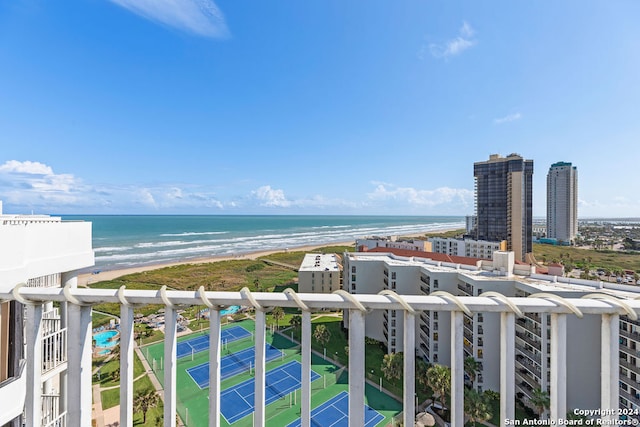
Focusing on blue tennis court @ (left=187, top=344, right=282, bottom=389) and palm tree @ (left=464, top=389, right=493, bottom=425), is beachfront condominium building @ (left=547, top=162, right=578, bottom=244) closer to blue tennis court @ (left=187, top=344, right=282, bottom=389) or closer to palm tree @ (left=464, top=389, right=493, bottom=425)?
palm tree @ (left=464, top=389, right=493, bottom=425)

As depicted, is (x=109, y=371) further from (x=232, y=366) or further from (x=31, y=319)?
(x=31, y=319)

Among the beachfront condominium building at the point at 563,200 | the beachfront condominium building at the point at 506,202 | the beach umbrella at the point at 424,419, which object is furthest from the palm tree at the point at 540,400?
the beachfront condominium building at the point at 563,200

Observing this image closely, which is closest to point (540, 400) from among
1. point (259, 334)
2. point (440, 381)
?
point (440, 381)

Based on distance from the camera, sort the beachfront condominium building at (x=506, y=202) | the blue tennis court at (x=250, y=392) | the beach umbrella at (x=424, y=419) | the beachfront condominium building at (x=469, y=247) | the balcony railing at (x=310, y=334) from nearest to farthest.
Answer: the balcony railing at (x=310, y=334) → the beach umbrella at (x=424, y=419) → the blue tennis court at (x=250, y=392) → the beachfront condominium building at (x=469, y=247) → the beachfront condominium building at (x=506, y=202)

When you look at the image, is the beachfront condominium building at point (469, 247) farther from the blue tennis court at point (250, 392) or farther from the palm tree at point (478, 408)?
the blue tennis court at point (250, 392)

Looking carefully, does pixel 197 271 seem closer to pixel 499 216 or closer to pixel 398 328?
pixel 398 328

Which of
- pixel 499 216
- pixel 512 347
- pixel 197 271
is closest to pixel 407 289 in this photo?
pixel 512 347

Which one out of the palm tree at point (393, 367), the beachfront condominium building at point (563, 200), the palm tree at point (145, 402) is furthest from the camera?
the beachfront condominium building at point (563, 200)
